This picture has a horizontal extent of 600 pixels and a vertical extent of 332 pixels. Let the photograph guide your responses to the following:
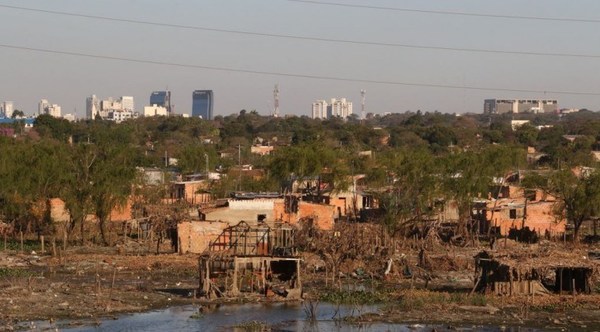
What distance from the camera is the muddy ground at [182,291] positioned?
3120 cm

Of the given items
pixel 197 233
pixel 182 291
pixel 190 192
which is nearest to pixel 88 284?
pixel 182 291

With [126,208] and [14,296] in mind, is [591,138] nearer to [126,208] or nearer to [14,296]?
[126,208]

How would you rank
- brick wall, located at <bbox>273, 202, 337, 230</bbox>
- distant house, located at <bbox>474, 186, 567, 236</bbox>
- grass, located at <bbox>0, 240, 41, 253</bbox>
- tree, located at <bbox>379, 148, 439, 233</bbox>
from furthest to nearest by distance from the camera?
distant house, located at <bbox>474, 186, 567, 236</bbox> → tree, located at <bbox>379, 148, 439, 233</bbox> → brick wall, located at <bbox>273, 202, 337, 230</bbox> → grass, located at <bbox>0, 240, 41, 253</bbox>

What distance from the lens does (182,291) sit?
1417 inches

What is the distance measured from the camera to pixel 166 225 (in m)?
48.0

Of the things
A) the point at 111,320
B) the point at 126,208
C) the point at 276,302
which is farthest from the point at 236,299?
the point at 126,208

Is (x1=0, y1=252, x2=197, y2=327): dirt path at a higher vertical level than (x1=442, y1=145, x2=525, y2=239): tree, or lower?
lower

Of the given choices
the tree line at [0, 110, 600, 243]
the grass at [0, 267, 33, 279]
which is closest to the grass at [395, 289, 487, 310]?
the grass at [0, 267, 33, 279]

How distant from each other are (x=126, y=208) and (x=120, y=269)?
15322mm

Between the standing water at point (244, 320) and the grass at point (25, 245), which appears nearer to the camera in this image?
the standing water at point (244, 320)

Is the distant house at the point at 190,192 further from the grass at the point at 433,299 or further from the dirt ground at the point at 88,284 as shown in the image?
the grass at the point at 433,299

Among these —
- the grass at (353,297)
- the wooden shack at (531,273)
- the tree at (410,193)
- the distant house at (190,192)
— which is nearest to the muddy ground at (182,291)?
the grass at (353,297)

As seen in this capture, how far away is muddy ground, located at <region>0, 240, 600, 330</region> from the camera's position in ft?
102

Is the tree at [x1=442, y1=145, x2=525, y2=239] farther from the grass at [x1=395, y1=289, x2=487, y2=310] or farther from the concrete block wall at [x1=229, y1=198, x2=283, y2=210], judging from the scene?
the grass at [x1=395, y1=289, x2=487, y2=310]
